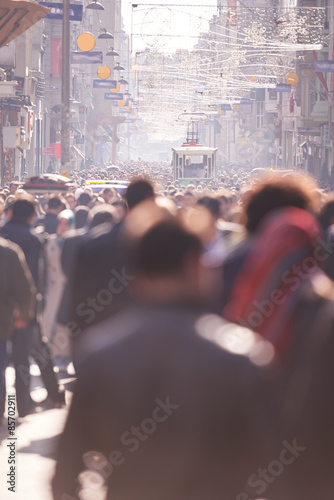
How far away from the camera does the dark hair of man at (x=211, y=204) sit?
33.6ft

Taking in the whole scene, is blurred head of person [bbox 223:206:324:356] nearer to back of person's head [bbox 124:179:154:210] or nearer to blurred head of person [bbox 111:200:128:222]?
blurred head of person [bbox 111:200:128:222]

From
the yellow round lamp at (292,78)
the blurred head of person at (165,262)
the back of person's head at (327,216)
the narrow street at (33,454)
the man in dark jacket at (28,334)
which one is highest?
the yellow round lamp at (292,78)

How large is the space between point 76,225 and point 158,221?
10518 millimetres

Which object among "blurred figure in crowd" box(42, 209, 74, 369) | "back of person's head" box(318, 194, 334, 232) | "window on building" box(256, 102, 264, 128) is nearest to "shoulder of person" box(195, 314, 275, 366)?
"back of person's head" box(318, 194, 334, 232)

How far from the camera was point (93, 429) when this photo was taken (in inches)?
124

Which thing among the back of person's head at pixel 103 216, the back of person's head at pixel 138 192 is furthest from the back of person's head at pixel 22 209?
the back of person's head at pixel 138 192

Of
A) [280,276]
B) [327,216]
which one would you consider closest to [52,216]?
[327,216]

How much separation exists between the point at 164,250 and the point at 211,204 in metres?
7.36

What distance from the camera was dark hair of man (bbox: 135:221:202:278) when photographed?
3158mm

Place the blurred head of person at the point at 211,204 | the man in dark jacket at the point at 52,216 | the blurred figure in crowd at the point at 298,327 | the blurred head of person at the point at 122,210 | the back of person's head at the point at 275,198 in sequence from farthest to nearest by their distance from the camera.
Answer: the man in dark jacket at the point at 52,216
the blurred head of person at the point at 211,204
the blurred head of person at the point at 122,210
the back of person's head at the point at 275,198
the blurred figure in crowd at the point at 298,327

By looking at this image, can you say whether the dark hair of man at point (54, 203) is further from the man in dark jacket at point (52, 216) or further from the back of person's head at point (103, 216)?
the back of person's head at point (103, 216)

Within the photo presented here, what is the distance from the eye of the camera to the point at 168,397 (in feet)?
10.1

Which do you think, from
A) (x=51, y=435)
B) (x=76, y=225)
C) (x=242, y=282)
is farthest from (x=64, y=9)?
(x=242, y=282)

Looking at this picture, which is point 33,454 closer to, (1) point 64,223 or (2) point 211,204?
(2) point 211,204
